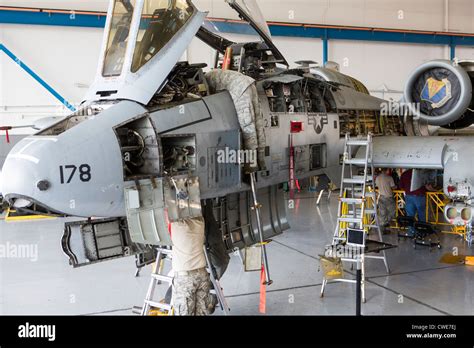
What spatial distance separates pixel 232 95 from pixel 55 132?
71.5 inches

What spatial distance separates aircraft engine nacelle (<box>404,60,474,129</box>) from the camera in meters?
7.65

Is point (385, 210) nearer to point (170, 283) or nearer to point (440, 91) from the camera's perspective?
point (440, 91)

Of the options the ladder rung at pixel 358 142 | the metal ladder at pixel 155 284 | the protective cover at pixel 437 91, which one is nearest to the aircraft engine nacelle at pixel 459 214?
the ladder rung at pixel 358 142

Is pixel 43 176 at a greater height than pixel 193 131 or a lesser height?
lesser

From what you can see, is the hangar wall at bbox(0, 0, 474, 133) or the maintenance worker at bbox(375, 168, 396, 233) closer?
the maintenance worker at bbox(375, 168, 396, 233)

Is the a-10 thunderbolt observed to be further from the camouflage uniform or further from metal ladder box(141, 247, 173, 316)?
metal ladder box(141, 247, 173, 316)

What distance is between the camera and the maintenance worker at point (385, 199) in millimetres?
9961

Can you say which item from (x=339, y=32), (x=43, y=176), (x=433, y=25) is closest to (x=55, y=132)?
(x=43, y=176)

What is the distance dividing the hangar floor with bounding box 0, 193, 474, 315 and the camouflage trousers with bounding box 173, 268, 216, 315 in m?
1.07

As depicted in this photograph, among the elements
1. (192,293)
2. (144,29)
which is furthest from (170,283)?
(144,29)

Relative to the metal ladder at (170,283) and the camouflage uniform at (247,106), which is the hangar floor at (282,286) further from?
the camouflage uniform at (247,106)

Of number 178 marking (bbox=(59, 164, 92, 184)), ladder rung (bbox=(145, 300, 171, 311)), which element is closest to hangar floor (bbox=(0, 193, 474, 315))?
ladder rung (bbox=(145, 300, 171, 311))

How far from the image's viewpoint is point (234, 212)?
5672 millimetres
